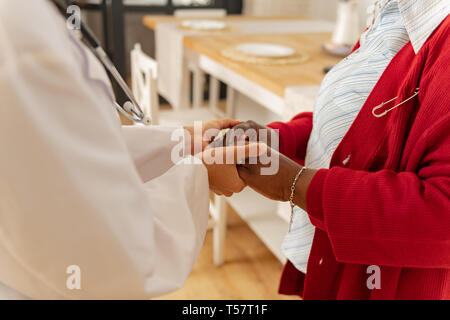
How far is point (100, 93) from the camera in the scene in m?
0.48

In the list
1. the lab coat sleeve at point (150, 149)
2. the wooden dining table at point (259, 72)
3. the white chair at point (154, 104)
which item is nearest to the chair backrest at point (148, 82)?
the white chair at point (154, 104)

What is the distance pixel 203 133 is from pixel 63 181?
1.81ft

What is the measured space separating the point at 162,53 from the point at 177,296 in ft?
4.20

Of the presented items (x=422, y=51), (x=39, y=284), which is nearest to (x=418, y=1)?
(x=422, y=51)

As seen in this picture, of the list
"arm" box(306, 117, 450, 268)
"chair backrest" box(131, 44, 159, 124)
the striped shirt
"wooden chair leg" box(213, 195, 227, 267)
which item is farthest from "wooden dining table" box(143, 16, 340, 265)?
"arm" box(306, 117, 450, 268)

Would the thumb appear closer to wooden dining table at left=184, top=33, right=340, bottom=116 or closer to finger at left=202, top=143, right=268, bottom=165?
finger at left=202, top=143, right=268, bottom=165

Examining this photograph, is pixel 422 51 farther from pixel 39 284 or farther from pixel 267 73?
pixel 267 73

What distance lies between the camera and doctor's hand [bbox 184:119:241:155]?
95 cm

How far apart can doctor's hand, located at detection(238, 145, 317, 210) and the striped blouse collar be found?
283 mm

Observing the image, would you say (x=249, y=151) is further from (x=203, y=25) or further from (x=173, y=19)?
(x=173, y=19)

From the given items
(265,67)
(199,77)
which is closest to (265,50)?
(265,67)

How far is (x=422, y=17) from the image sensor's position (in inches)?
27.5

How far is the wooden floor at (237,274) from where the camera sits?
67.3 inches

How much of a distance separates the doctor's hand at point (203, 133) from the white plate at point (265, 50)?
723 mm
